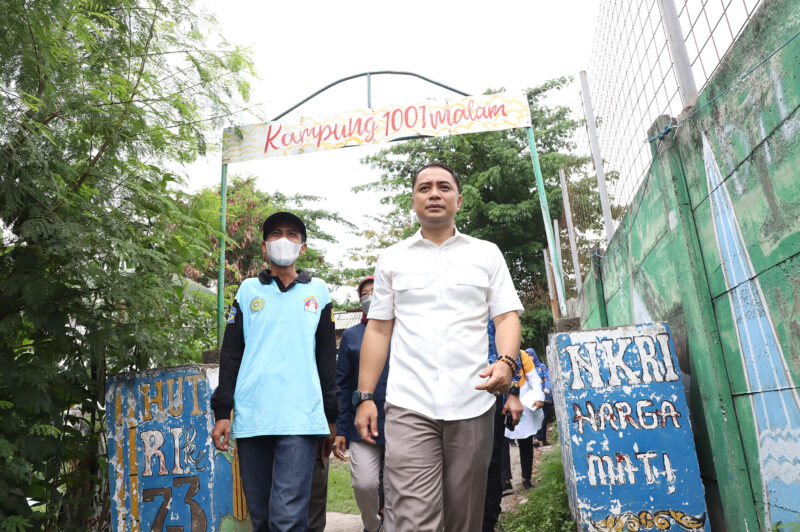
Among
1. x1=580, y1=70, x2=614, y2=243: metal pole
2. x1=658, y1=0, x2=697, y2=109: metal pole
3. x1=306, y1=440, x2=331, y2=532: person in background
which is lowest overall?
x1=306, y1=440, x2=331, y2=532: person in background

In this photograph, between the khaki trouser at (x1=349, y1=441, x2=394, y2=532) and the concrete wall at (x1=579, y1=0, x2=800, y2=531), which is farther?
the khaki trouser at (x1=349, y1=441, x2=394, y2=532)

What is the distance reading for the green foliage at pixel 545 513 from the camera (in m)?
4.68

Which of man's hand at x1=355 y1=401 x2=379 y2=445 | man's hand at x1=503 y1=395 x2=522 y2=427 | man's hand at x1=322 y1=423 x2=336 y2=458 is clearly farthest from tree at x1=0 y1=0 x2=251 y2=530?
man's hand at x1=503 y1=395 x2=522 y2=427

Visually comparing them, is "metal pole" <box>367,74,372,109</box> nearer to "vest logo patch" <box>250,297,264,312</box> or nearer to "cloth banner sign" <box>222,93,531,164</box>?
"cloth banner sign" <box>222,93,531,164</box>

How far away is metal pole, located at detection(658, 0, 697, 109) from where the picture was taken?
3357mm

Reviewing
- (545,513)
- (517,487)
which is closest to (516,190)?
(517,487)

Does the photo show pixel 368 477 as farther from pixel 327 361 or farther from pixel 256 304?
pixel 256 304

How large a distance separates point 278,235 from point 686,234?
247cm

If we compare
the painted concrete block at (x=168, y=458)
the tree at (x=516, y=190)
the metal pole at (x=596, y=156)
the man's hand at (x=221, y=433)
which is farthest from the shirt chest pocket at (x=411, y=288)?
the tree at (x=516, y=190)

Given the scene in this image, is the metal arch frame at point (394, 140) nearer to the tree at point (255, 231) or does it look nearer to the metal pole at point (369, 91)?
the metal pole at point (369, 91)

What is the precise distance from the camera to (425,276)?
2.65m

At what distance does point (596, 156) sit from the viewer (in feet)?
20.4

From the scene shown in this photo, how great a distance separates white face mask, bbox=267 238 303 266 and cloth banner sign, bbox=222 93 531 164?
3635 millimetres

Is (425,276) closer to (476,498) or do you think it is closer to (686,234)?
(476,498)
